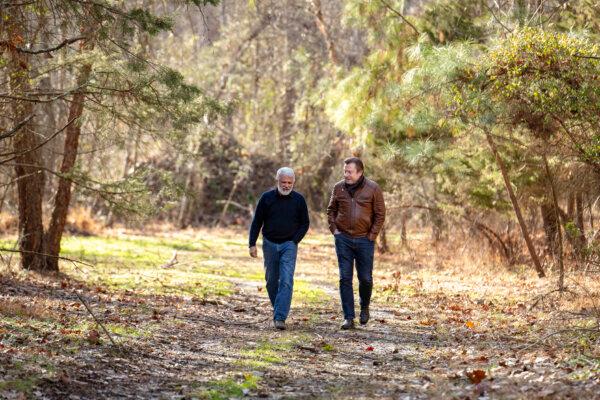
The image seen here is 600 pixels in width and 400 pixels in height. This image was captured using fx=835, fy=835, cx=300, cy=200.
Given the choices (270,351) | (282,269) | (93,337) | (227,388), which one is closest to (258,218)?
(282,269)

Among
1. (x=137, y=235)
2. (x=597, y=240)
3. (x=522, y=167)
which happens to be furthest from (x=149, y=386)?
(x=137, y=235)

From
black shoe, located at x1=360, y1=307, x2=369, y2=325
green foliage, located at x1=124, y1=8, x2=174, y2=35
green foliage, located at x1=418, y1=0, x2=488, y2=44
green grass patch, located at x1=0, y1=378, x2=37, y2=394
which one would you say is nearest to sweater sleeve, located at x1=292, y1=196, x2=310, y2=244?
black shoe, located at x1=360, y1=307, x2=369, y2=325

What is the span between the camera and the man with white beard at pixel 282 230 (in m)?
10.6

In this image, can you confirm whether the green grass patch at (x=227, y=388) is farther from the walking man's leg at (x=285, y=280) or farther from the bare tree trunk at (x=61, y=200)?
the bare tree trunk at (x=61, y=200)

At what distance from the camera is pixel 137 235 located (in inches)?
1161

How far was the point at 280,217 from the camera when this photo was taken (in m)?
10.6

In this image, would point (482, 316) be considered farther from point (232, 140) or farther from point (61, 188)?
point (232, 140)

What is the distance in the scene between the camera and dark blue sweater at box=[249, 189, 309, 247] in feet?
34.8

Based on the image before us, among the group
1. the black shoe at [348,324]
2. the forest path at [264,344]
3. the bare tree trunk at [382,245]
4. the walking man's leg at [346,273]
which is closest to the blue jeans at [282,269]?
the forest path at [264,344]

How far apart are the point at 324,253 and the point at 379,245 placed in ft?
6.06

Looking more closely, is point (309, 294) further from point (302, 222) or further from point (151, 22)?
point (151, 22)

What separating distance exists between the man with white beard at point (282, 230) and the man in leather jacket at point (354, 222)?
0.46 m

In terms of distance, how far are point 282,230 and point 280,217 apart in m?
0.17

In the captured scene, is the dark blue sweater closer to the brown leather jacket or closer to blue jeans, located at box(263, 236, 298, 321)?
blue jeans, located at box(263, 236, 298, 321)
